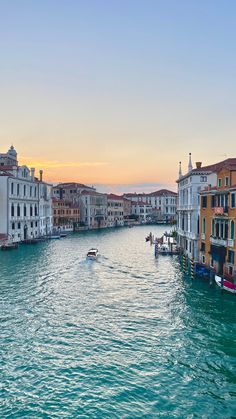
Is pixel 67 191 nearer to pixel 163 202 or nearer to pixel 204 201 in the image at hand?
pixel 163 202

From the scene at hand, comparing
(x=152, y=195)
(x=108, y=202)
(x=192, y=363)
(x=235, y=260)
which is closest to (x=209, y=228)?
(x=235, y=260)

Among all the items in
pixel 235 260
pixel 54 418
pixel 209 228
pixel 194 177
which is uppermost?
pixel 194 177

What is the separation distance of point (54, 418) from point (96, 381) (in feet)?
7.26

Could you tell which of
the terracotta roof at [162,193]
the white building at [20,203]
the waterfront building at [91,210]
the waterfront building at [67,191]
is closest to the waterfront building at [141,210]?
the terracotta roof at [162,193]

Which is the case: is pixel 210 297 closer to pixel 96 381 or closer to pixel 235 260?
pixel 235 260

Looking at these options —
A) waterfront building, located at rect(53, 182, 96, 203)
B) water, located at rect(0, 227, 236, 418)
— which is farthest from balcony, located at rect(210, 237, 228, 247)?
waterfront building, located at rect(53, 182, 96, 203)

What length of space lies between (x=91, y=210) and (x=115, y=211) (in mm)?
18686

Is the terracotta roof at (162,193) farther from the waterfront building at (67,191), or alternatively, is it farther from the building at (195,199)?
the building at (195,199)

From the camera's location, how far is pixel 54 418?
10.1 meters

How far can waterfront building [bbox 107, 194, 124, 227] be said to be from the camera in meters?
110

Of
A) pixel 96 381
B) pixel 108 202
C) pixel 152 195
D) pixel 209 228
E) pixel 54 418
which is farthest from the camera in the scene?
pixel 152 195

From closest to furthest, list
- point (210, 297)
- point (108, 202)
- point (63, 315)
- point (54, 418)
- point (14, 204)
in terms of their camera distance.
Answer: point (54, 418)
point (63, 315)
point (210, 297)
point (14, 204)
point (108, 202)

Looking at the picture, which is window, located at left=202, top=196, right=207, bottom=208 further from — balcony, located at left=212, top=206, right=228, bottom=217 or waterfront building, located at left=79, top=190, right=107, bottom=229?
waterfront building, located at left=79, top=190, right=107, bottom=229

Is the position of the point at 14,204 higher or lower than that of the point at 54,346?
higher
